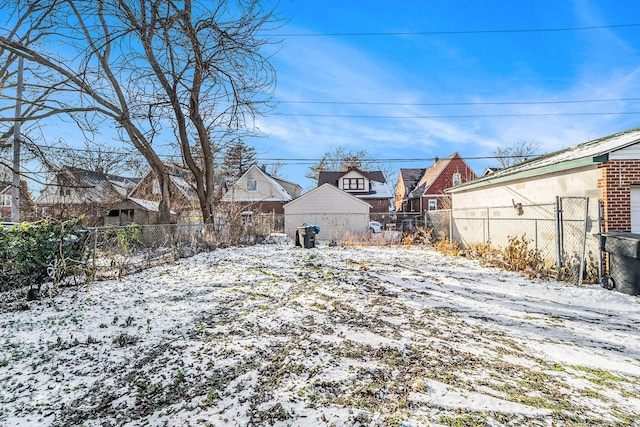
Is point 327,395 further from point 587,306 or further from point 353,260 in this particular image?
point 353,260

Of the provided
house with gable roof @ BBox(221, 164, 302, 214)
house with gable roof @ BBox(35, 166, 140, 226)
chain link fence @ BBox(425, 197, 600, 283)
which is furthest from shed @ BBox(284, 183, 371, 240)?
chain link fence @ BBox(425, 197, 600, 283)

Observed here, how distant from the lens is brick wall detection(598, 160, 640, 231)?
243 inches

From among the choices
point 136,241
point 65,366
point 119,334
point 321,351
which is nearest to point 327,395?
point 321,351

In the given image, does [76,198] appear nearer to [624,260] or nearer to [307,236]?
[307,236]

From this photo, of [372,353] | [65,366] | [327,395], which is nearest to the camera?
[327,395]

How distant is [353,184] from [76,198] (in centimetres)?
2103

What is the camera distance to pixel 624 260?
5664 millimetres

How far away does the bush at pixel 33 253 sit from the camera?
4.88m

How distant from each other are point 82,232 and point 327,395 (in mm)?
6000

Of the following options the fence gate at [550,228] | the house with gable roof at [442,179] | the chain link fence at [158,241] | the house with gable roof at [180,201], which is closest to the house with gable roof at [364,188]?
the house with gable roof at [442,179]

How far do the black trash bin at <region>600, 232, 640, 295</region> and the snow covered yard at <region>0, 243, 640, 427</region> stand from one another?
0.32 metres

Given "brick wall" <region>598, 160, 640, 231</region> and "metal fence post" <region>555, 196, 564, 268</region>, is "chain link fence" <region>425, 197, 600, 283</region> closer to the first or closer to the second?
"metal fence post" <region>555, 196, 564, 268</region>

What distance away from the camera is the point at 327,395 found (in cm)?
238

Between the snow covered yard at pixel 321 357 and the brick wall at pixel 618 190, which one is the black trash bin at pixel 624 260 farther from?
the brick wall at pixel 618 190
